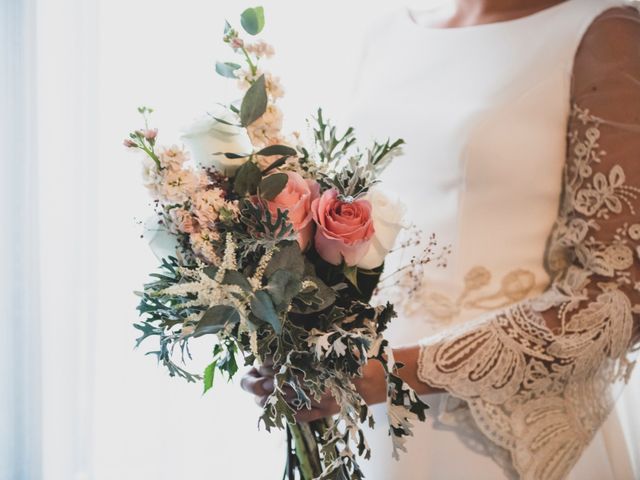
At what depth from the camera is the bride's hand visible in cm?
99

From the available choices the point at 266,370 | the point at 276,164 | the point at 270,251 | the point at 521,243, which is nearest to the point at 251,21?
the point at 276,164

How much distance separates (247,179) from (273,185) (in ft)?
0.12

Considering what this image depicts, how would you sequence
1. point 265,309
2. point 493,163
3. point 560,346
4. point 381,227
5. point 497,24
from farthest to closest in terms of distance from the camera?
point 497,24, point 493,163, point 560,346, point 381,227, point 265,309

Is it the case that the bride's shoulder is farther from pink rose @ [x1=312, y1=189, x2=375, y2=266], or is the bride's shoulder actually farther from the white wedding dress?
pink rose @ [x1=312, y1=189, x2=375, y2=266]

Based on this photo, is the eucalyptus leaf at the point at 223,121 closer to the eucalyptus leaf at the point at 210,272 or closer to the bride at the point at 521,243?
the eucalyptus leaf at the point at 210,272

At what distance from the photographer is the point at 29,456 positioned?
6.45ft

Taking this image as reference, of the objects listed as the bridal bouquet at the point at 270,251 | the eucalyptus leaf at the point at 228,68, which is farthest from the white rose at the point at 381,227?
the eucalyptus leaf at the point at 228,68

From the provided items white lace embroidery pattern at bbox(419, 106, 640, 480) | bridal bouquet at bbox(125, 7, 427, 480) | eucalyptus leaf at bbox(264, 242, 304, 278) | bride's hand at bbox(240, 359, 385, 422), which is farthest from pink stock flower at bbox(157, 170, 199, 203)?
white lace embroidery pattern at bbox(419, 106, 640, 480)

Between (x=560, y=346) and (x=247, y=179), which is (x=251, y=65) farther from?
(x=560, y=346)

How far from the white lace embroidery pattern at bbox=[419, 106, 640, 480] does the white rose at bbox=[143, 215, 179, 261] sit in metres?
0.41

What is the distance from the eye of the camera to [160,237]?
87cm

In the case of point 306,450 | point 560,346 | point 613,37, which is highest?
point 613,37

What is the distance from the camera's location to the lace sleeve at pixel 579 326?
3.56 feet

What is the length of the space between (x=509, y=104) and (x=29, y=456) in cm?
148
